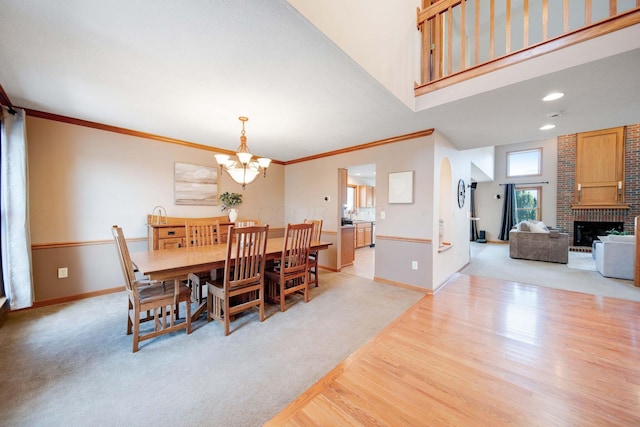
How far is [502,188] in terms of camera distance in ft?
28.6

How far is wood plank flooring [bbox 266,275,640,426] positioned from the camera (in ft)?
4.57

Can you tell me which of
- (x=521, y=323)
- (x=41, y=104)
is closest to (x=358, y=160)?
(x=521, y=323)

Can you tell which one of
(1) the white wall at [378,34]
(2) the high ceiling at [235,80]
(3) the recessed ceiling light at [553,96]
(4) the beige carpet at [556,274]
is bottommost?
(4) the beige carpet at [556,274]

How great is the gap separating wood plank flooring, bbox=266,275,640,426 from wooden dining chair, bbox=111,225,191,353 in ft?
4.53

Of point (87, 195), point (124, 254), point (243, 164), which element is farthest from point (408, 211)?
point (87, 195)

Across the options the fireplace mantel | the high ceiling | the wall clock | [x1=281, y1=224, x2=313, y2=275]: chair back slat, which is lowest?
[x1=281, y1=224, x2=313, y2=275]: chair back slat

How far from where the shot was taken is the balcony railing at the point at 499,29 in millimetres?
1812

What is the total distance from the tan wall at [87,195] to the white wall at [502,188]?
9983 millimetres

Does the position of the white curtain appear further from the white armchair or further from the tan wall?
the white armchair

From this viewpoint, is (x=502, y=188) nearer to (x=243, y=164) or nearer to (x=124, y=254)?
Result: (x=243, y=164)

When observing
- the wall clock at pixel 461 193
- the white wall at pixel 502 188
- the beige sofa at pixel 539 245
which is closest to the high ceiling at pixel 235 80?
the wall clock at pixel 461 193

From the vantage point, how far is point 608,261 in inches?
163

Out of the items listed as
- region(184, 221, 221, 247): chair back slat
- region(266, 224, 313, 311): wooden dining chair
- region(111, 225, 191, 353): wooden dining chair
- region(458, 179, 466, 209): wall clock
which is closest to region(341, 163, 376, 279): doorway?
region(458, 179, 466, 209): wall clock

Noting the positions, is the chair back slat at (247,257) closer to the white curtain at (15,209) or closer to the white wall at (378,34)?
the white wall at (378,34)
